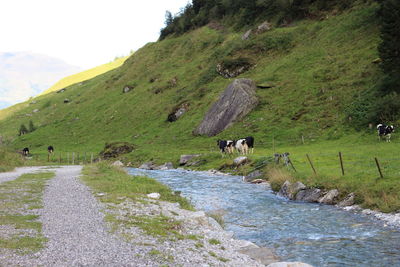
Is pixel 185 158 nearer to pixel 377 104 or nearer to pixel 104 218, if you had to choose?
pixel 377 104

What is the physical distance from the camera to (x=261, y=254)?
13.8 meters

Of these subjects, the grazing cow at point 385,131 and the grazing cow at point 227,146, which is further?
the grazing cow at point 227,146

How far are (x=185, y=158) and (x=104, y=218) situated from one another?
35.5 m

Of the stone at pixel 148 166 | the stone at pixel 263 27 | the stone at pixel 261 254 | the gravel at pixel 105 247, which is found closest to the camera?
the gravel at pixel 105 247

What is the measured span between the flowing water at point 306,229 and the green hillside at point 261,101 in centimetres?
276

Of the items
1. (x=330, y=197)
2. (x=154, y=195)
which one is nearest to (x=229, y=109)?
(x=154, y=195)

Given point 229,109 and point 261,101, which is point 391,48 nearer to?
point 261,101

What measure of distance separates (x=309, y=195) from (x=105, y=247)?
53.1ft

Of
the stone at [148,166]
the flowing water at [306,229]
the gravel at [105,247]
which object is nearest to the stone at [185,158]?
the stone at [148,166]

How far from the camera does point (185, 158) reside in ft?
169

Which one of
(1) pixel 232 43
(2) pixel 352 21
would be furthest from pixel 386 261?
(1) pixel 232 43

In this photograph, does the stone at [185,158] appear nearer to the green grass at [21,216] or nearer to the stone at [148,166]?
the stone at [148,166]

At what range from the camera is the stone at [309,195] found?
2361 cm

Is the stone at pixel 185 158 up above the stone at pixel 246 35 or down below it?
below
